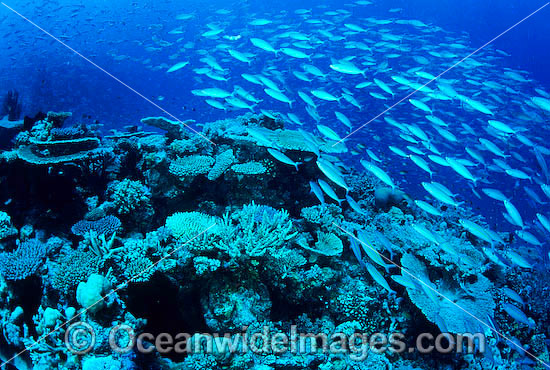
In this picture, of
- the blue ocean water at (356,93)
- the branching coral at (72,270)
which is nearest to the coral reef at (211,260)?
the branching coral at (72,270)

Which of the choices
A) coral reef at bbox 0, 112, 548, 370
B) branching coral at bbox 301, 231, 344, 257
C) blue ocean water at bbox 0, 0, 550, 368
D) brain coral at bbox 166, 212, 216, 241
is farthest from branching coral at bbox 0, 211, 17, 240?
branching coral at bbox 301, 231, 344, 257

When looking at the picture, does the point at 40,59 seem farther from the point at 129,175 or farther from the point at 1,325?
the point at 1,325

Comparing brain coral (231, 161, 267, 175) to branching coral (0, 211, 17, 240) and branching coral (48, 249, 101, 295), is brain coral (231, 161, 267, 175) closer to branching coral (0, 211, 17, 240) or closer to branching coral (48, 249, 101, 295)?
branching coral (48, 249, 101, 295)

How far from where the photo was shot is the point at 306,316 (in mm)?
4043

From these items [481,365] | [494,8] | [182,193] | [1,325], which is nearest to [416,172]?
[481,365]

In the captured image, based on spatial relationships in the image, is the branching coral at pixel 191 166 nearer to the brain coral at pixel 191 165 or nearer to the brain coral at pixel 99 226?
the brain coral at pixel 191 165

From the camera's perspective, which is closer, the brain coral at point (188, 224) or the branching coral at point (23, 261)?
the branching coral at point (23, 261)

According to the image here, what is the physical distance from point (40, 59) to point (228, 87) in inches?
755

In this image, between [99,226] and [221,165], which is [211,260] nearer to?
[99,226]

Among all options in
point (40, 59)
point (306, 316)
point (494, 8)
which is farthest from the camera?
point (494, 8)

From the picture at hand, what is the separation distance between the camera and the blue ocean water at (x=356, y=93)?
8914mm

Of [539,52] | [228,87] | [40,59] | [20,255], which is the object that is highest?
[20,255]

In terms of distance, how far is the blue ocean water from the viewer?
891 cm

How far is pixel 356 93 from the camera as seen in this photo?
22.6 m
